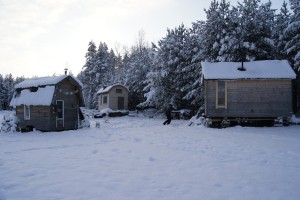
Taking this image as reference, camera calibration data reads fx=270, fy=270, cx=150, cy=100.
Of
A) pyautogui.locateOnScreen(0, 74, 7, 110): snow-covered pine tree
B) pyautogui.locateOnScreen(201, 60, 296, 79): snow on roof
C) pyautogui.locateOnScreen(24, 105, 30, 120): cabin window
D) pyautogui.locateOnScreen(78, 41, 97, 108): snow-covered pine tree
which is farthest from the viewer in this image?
pyautogui.locateOnScreen(0, 74, 7, 110): snow-covered pine tree

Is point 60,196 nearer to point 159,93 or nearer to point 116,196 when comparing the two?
A: point 116,196

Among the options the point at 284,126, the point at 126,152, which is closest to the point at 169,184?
the point at 126,152

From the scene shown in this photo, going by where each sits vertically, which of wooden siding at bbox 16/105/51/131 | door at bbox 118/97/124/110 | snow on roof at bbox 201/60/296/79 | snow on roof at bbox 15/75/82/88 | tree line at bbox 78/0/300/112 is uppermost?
tree line at bbox 78/0/300/112

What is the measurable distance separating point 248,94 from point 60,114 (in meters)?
14.5

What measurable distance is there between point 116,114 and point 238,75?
2130 cm

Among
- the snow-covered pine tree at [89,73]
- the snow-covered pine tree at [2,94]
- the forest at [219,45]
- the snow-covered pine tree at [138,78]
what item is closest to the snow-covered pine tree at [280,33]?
the forest at [219,45]

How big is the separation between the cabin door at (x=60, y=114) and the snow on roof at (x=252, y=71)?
37.1 feet

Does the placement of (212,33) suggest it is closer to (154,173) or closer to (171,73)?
(171,73)

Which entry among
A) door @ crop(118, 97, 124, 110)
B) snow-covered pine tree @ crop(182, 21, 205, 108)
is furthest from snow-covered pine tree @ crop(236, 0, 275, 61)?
door @ crop(118, 97, 124, 110)

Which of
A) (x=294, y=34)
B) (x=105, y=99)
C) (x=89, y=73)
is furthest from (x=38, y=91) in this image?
(x=89, y=73)

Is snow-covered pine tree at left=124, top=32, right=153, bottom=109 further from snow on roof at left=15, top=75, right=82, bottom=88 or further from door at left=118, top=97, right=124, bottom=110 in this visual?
snow on roof at left=15, top=75, right=82, bottom=88

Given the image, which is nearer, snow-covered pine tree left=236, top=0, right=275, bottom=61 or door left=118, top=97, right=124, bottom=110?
snow-covered pine tree left=236, top=0, right=275, bottom=61

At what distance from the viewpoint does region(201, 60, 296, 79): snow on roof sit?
19766 mm

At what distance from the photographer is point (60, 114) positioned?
834 inches
